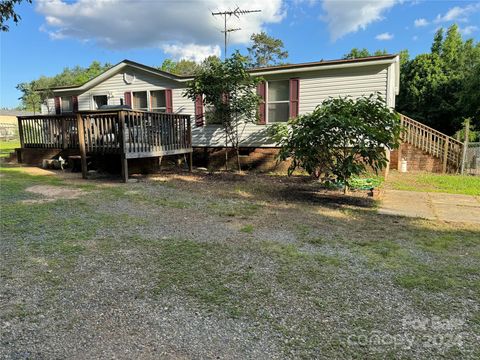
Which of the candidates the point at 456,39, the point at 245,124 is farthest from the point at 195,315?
the point at 456,39

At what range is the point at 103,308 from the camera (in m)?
2.39

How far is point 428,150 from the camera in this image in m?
10.5

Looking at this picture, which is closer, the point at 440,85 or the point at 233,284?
the point at 233,284

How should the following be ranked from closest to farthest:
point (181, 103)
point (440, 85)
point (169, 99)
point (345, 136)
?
point (345, 136) < point (181, 103) < point (169, 99) < point (440, 85)

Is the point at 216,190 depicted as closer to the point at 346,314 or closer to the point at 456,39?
the point at 346,314

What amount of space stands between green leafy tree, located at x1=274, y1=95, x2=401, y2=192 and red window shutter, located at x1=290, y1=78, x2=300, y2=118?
11.0 feet

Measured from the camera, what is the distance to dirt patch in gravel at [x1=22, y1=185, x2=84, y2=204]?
19.3 feet

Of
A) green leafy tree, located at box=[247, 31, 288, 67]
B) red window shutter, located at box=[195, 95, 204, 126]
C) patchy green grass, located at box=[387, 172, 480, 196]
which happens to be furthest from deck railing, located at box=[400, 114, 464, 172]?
green leafy tree, located at box=[247, 31, 288, 67]

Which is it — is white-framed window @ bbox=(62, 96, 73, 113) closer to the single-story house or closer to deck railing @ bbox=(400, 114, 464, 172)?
the single-story house

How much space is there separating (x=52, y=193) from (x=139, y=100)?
6252mm

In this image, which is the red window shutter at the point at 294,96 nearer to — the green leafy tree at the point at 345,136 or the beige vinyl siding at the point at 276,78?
the beige vinyl siding at the point at 276,78

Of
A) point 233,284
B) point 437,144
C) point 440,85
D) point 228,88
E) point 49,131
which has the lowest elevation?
point 233,284

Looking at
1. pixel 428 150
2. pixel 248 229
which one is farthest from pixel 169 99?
pixel 428 150

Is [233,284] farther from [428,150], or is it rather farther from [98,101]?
[98,101]
